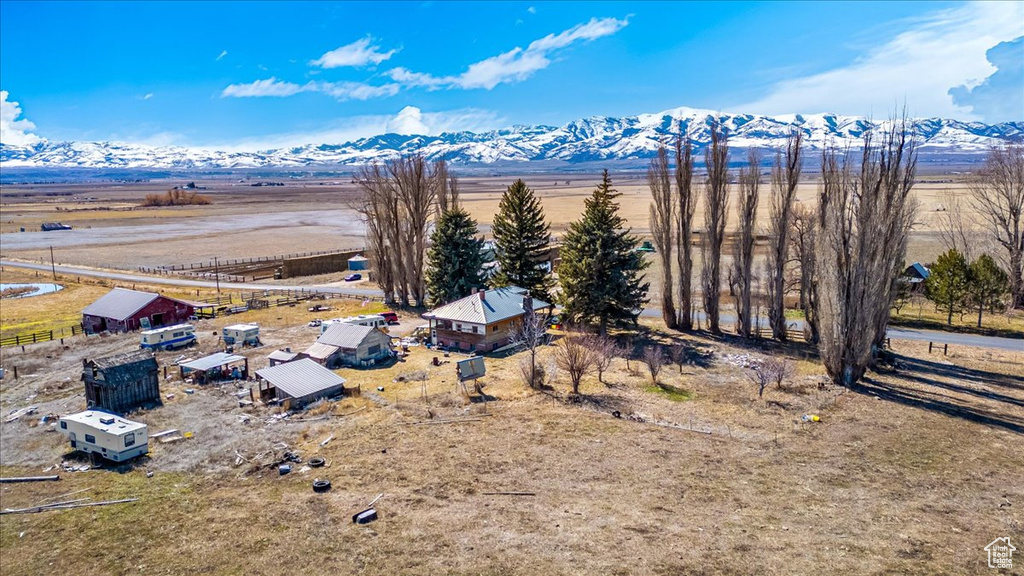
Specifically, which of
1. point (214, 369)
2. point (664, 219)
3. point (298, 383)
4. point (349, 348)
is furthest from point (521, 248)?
point (214, 369)

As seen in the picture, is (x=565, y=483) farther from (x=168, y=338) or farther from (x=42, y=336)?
(x=42, y=336)

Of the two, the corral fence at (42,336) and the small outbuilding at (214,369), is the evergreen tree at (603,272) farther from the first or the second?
the corral fence at (42,336)

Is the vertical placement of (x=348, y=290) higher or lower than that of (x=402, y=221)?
lower

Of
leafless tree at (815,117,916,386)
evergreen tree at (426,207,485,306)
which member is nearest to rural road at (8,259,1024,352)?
leafless tree at (815,117,916,386)

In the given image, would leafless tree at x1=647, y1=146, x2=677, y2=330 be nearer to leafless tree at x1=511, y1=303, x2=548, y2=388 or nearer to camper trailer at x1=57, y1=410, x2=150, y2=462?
leafless tree at x1=511, y1=303, x2=548, y2=388
